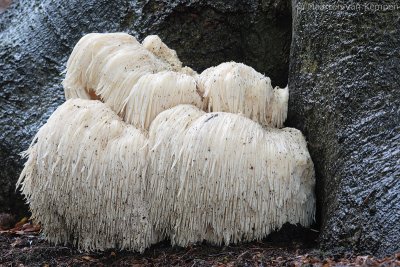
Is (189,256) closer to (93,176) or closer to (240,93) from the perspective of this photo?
(93,176)

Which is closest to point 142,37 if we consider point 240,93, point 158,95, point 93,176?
point 158,95

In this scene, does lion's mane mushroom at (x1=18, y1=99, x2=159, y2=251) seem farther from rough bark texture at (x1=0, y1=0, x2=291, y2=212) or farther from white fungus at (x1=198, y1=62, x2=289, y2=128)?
rough bark texture at (x1=0, y1=0, x2=291, y2=212)

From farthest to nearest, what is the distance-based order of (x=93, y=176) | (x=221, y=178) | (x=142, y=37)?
(x=142, y=37) < (x=93, y=176) < (x=221, y=178)

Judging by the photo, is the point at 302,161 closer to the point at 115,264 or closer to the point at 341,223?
the point at 341,223

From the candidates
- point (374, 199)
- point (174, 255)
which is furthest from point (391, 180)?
point (174, 255)

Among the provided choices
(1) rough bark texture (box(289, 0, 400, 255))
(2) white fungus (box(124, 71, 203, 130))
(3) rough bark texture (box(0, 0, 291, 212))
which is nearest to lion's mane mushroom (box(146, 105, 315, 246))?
(2) white fungus (box(124, 71, 203, 130))

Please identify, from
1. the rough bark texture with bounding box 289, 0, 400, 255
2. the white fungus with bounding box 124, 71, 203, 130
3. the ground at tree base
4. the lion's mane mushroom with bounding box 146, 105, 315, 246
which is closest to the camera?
the rough bark texture with bounding box 289, 0, 400, 255
